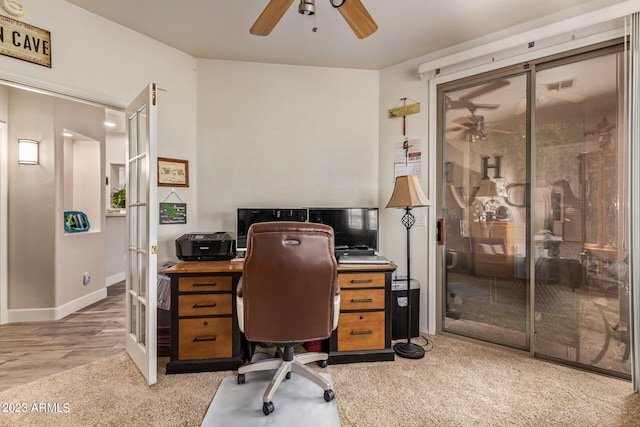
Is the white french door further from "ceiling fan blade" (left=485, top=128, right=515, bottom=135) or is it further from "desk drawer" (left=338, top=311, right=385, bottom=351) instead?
"ceiling fan blade" (left=485, top=128, right=515, bottom=135)

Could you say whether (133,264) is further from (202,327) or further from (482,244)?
(482,244)

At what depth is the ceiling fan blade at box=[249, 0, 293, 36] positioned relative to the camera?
1.70 m

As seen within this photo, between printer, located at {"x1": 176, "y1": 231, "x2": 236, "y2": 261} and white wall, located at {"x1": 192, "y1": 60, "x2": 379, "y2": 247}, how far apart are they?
57cm

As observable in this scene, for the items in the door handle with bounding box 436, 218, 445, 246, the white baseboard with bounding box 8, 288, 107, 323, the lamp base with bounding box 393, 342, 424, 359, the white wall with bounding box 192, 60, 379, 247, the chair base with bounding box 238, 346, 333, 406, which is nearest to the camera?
the chair base with bounding box 238, 346, 333, 406

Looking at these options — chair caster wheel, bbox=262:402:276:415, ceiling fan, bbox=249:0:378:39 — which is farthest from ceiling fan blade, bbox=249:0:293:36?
chair caster wheel, bbox=262:402:276:415

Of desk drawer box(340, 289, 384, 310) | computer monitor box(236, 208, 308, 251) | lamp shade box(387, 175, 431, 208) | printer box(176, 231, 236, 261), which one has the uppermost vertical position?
lamp shade box(387, 175, 431, 208)

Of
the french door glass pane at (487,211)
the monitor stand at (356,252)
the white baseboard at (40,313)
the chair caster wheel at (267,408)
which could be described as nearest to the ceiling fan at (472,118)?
the french door glass pane at (487,211)

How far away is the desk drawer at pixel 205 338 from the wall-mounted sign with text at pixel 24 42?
6.83 ft

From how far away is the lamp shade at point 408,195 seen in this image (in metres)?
2.55

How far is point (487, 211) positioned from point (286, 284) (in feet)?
6.63

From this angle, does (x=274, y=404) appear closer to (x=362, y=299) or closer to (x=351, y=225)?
(x=362, y=299)

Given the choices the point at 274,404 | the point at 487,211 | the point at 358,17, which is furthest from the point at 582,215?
the point at 274,404

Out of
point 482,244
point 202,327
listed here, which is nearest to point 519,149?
point 482,244

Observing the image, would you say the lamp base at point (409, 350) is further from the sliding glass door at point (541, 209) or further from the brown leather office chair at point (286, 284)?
the brown leather office chair at point (286, 284)
